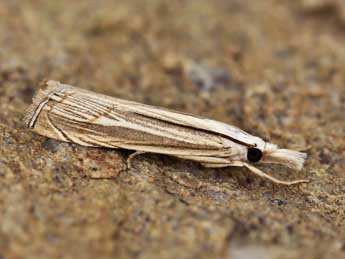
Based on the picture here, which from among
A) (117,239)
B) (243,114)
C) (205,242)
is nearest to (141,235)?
(117,239)

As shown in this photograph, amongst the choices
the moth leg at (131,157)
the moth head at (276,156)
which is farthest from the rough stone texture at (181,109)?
the moth head at (276,156)

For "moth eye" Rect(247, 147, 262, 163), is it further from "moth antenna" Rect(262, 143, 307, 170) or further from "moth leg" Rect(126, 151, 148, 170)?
"moth leg" Rect(126, 151, 148, 170)

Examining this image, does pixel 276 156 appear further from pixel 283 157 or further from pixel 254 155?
pixel 254 155

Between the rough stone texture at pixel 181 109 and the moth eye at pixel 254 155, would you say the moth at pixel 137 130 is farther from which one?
the rough stone texture at pixel 181 109

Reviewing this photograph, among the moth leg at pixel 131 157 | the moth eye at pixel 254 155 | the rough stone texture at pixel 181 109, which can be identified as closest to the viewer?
the rough stone texture at pixel 181 109

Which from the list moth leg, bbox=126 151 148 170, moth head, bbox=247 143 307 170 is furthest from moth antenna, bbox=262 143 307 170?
moth leg, bbox=126 151 148 170

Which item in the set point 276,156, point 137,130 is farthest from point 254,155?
point 137,130
